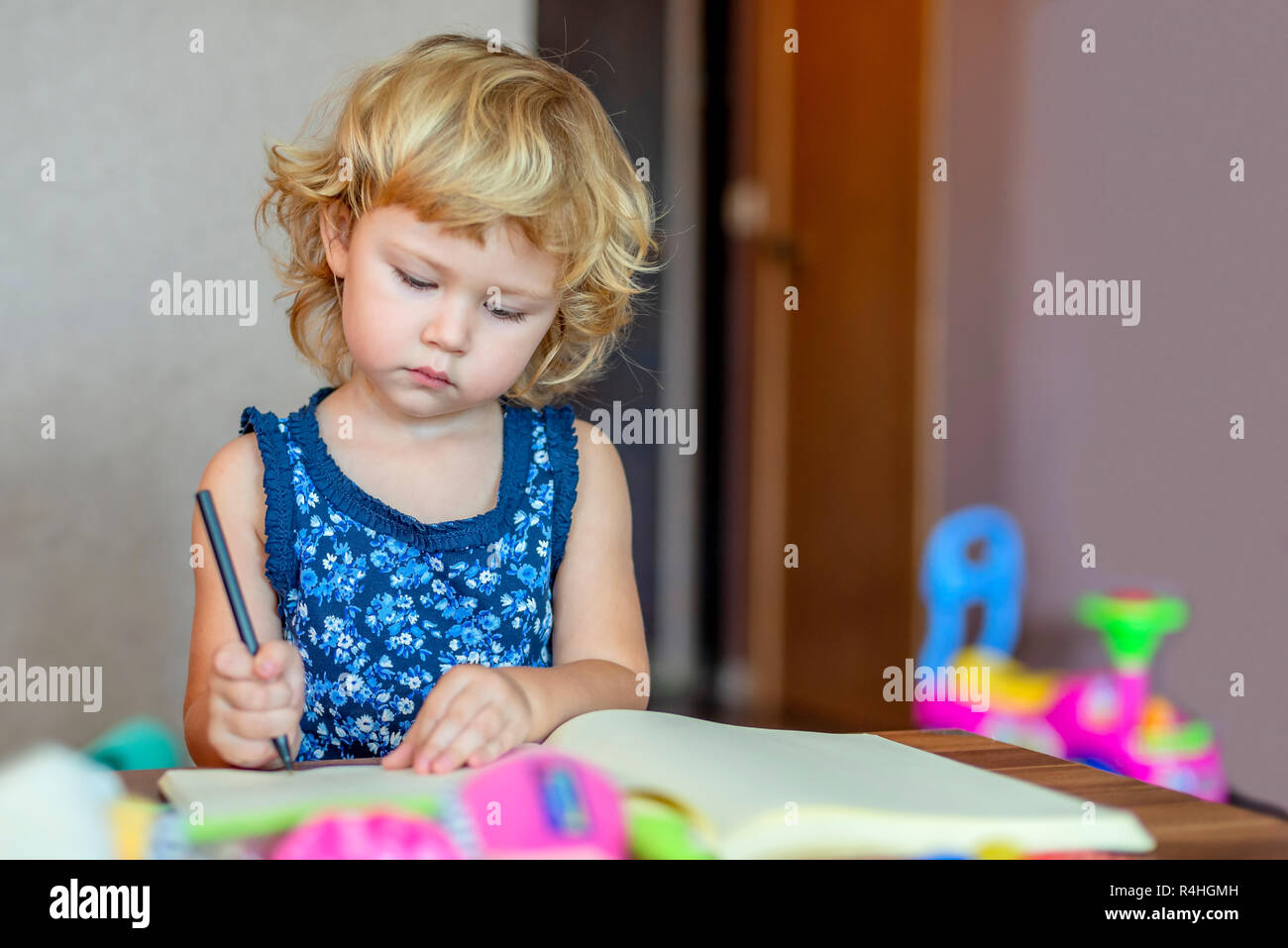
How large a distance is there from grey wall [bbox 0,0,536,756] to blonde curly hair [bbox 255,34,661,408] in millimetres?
416

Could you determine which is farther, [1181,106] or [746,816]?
[1181,106]

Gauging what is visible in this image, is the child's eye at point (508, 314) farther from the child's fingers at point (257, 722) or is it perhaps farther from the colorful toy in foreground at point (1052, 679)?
the colorful toy in foreground at point (1052, 679)

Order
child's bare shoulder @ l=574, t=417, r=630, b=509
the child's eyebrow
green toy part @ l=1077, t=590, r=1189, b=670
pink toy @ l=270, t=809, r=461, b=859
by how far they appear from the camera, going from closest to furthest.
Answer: pink toy @ l=270, t=809, r=461, b=859, the child's eyebrow, child's bare shoulder @ l=574, t=417, r=630, b=509, green toy part @ l=1077, t=590, r=1189, b=670

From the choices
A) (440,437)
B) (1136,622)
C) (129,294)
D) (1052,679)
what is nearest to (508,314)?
(440,437)

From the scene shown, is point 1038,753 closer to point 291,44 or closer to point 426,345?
point 426,345

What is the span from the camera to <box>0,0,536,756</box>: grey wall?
136 cm

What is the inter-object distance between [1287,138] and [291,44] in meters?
1.27

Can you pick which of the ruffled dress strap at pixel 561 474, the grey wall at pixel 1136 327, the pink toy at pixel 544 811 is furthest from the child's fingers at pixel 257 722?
the grey wall at pixel 1136 327

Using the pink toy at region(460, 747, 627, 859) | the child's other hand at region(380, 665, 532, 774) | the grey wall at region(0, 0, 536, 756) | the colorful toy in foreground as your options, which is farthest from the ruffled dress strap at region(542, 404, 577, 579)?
the colorful toy in foreground

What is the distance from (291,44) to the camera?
143 centimetres

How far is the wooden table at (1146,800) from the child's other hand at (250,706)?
0.03 meters

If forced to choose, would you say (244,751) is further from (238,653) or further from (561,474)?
(561,474)

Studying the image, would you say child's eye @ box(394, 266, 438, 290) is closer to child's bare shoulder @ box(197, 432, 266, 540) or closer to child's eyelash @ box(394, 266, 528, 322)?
child's eyelash @ box(394, 266, 528, 322)
